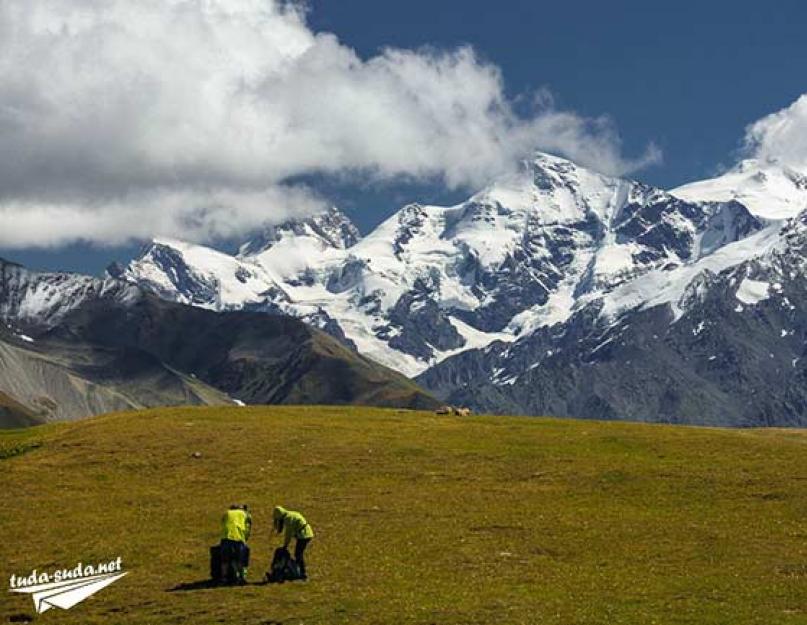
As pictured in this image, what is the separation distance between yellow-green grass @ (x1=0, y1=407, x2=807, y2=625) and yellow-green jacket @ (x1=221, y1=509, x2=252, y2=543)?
2.25m

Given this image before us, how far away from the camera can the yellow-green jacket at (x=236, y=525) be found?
48.2 m

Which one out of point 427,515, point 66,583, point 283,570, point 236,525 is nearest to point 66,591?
point 66,583

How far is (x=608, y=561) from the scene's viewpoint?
5216 centimetres

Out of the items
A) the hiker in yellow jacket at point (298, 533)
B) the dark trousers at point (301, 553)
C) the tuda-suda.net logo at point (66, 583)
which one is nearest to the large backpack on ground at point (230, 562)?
the hiker in yellow jacket at point (298, 533)

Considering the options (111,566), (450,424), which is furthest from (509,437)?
(111,566)

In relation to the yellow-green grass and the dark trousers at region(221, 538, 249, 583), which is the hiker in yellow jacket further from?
the dark trousers at region(221, 538, 249, 583)

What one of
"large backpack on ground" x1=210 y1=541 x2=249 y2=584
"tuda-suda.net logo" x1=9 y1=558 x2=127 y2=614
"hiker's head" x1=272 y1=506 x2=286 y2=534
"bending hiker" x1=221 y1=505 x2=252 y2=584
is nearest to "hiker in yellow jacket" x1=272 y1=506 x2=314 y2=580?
"hiker's head" x1=272 y1=506 x2=286 y2=534

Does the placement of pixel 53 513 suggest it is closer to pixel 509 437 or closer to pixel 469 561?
pixel 469 561

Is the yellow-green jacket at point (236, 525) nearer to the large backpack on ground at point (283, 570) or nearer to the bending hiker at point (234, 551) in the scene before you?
the bending hiker at point (234, 551)

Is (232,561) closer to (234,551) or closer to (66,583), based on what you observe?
(234,551)

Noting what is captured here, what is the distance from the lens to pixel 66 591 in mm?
48156

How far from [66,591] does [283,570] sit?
8577 millimetres

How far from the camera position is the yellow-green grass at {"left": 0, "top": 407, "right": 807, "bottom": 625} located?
1752 inches

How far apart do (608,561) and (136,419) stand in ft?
165
